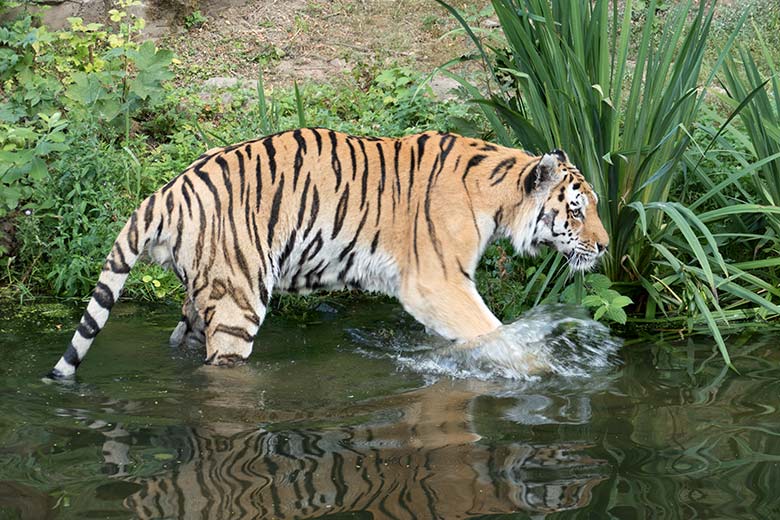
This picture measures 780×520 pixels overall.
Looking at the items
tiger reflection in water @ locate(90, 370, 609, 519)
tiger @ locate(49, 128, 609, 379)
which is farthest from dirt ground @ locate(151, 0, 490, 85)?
tiger reflection in water @ locate(90, 370, 609, 519)

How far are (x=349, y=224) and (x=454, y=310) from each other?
0.68 meters

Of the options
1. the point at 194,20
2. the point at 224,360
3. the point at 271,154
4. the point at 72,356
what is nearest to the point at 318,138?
the point at 271,154

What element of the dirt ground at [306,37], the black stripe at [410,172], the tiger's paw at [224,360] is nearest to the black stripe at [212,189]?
the tiger's paw at [224,360]

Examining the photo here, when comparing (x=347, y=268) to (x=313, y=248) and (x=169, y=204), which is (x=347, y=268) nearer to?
(x=313, y=248)

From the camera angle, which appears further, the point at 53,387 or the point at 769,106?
the point at 769,106

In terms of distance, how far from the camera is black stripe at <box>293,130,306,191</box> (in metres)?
4.99

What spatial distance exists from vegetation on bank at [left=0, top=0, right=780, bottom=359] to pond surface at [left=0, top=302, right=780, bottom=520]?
488 mm

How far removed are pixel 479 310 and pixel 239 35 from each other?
5185 millimetres

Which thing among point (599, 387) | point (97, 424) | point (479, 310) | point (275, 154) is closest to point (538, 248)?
point (479, 310)

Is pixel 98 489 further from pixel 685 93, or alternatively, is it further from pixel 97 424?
pixel 685 93

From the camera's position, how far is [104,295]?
183 inches

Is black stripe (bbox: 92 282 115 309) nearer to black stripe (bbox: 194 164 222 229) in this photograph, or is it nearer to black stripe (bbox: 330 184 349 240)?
black stripe (bbox: 194 164 222 229)

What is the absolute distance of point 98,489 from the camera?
11.4 ft

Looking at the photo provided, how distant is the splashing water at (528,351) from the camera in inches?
193
